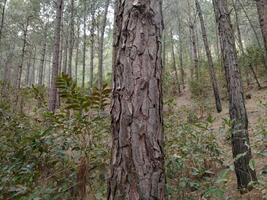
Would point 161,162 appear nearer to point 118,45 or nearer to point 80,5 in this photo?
point 118,45

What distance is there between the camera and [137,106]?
1.56 m

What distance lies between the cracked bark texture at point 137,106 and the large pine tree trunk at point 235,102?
106 inches

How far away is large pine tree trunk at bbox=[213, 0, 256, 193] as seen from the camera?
4.02 metres

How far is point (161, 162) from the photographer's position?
5.06 ft

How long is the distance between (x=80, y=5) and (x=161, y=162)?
18166 millimetres

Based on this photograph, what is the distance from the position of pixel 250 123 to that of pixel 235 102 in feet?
16.0

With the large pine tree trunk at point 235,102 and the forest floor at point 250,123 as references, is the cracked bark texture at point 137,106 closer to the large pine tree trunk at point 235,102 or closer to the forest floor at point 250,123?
the forest floor at point 250,123

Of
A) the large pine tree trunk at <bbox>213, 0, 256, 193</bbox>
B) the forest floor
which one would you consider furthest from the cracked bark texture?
the large pine tree trunk at <bbox>213, 0, 256, 193</bbox>

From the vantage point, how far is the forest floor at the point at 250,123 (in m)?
4.02

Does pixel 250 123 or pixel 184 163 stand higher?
pixel 250 123

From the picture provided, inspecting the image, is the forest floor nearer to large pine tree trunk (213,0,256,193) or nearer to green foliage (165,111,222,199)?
large pine tree trunk (213,0,256,193)

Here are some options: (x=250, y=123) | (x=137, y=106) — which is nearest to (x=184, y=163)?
(x=137, y=106)

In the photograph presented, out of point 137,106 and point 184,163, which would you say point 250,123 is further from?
point 137,106

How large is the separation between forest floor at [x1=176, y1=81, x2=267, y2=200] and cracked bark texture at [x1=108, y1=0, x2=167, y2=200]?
36.2 inches
